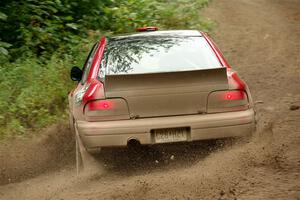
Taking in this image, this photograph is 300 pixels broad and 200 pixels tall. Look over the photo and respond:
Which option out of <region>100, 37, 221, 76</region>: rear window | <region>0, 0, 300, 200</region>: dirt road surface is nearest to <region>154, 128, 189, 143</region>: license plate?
<region>0, 0, 300, 200</region>: dirt road surface

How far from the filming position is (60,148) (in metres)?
7.46

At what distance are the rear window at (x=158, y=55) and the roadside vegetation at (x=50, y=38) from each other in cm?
216

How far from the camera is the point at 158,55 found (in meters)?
6.45

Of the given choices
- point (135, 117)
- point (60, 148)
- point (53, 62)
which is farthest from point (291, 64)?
point (135, 117)

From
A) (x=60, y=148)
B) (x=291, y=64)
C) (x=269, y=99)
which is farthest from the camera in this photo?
(x=291, y=64)

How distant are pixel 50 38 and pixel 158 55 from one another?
5551mm

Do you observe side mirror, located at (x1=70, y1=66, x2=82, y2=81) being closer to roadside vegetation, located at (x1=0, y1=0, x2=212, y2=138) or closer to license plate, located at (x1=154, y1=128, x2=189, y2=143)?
roadside vegetation, located at (x1=0, y1=0, x2=212, y2=138)

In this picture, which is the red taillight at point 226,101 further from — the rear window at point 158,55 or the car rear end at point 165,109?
the rear window at point 158,55

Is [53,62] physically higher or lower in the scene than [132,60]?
lower

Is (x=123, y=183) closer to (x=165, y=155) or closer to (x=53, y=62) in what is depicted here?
(x=165, y=155)

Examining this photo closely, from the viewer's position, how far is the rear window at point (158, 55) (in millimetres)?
6273

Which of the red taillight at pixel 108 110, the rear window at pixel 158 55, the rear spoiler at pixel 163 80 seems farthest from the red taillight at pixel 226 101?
the red taillight at pixel 108 110

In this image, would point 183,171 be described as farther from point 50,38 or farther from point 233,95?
point 50,38

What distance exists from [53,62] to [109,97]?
4646 mm
